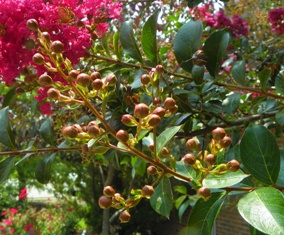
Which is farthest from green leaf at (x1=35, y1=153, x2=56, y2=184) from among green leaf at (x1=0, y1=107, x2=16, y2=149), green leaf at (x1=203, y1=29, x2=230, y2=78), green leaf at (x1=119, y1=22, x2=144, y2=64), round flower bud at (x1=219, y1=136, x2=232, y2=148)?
round flower bud at (x1=219, y1=136, x2=232, y2=148)

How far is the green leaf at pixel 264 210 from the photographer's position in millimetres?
532

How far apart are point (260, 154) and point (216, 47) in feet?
1.41

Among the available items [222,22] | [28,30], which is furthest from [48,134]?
[222,22]

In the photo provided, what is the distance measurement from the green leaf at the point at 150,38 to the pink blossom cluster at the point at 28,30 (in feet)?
0.43

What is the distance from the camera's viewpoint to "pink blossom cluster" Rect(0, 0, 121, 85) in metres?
0.86

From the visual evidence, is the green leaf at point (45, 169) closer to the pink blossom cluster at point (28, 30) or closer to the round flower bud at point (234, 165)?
the pink blossom cluster at point (28, 30)

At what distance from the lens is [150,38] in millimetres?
1004

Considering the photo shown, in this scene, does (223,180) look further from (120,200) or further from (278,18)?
(278,18)

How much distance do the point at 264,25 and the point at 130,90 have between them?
2534mm

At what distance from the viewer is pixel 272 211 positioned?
55cm

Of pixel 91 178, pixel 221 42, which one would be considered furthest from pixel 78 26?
pixel 91 178

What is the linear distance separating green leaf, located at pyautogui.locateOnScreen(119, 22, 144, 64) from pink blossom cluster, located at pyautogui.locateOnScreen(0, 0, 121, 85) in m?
0.13

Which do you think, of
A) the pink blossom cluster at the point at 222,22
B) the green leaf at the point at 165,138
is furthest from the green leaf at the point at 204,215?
the pink blossom cluster at the point at 222,22

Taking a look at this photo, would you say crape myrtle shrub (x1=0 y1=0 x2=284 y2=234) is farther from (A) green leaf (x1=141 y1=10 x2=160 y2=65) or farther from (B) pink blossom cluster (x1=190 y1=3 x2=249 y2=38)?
(B) pink blossom cluster (x1=190 y1=3 x2=249 y2=38)
